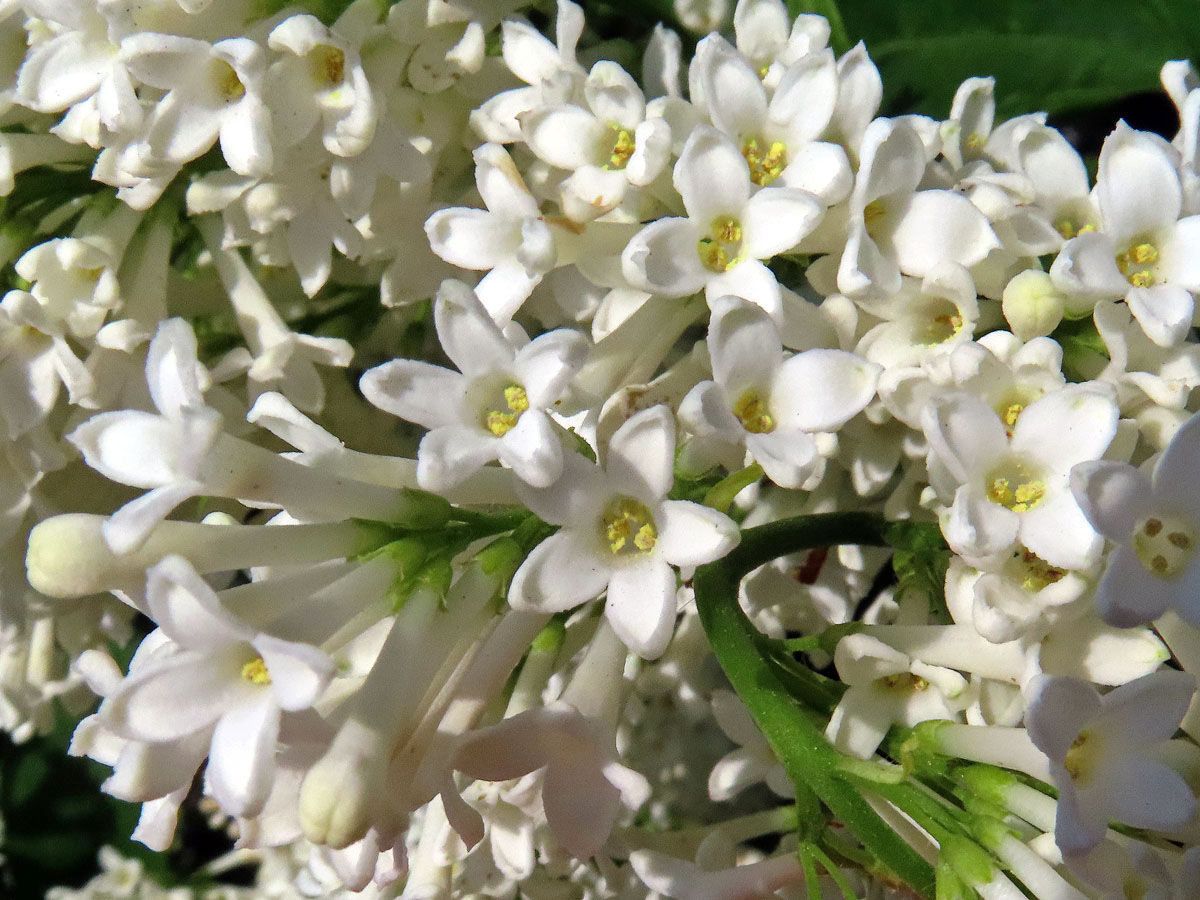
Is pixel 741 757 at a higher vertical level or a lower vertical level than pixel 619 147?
lower

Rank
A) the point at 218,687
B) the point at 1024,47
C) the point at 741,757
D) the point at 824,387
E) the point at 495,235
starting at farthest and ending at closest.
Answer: the point at 1024,47
the point at 741,757
the point at 495,235
the point at 824,387
the point at 218,687

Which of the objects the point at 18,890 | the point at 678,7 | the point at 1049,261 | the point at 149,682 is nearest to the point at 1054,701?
the point at 1049,261

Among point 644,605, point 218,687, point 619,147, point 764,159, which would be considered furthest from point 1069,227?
point 218,687

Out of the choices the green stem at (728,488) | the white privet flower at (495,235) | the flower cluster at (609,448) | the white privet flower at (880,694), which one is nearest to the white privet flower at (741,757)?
the flower cluster at (609,448)

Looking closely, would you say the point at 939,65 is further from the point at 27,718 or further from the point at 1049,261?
the point at 27,718

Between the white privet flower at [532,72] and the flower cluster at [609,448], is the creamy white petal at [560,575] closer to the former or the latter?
the flower cluster at [609,448]

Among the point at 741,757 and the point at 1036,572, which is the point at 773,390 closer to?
the point at 1036,572
